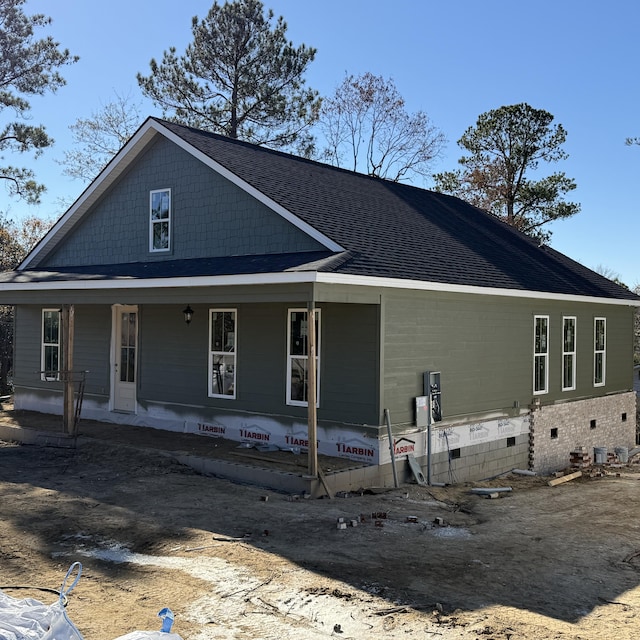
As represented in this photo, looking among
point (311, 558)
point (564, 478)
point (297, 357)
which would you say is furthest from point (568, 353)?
point (311, 558)

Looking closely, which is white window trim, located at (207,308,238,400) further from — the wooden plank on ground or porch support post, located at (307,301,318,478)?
the wooden plank on ground

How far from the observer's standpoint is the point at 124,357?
15.7 metres

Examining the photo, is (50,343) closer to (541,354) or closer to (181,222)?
(181,222)

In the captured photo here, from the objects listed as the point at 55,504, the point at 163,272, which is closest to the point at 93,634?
the point at 55,504

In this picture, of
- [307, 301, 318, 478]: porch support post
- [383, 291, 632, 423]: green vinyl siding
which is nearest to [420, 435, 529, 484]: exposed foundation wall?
[383, 291, 632, 423]: green vinyl siding

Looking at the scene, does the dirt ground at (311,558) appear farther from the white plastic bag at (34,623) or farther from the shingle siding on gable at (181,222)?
the shingle siding on gable at (181,222)

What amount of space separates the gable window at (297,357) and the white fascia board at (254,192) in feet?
4.24

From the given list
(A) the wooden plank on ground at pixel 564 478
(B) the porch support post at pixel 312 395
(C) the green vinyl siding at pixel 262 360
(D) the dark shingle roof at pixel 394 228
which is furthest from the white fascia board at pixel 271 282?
(A) the wooden plank on ground at pixel 564 478

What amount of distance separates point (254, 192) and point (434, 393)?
4.95 m

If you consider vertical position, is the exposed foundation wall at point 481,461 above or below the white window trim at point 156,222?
below

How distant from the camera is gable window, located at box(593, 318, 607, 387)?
1848 centimetres

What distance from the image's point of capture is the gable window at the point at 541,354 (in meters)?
15.9

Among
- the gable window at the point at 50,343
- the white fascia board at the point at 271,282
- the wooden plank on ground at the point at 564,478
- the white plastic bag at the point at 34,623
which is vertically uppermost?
the white fascia board at the point at 271,282

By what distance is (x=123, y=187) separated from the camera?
16.2 meters
